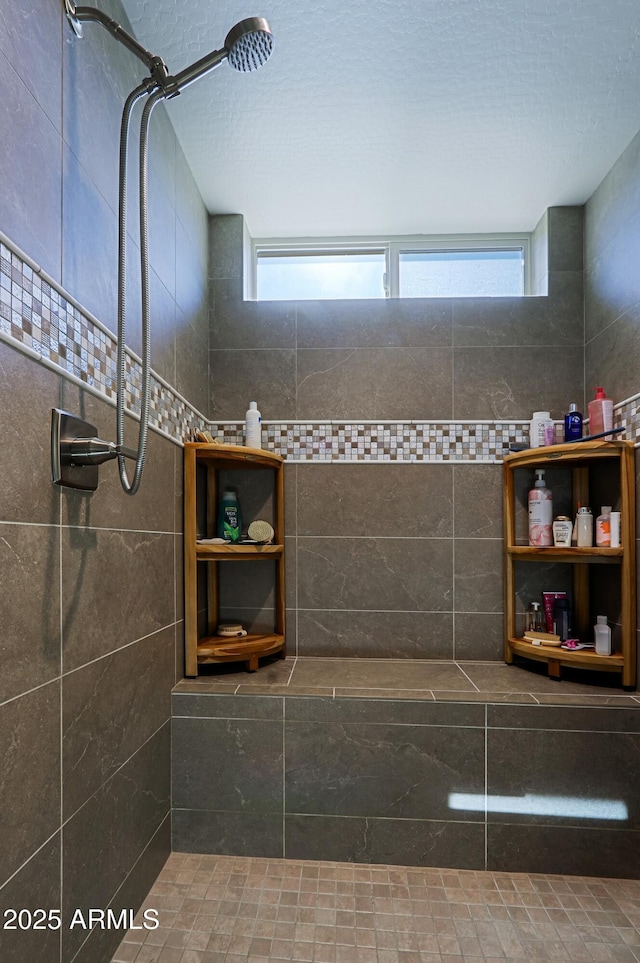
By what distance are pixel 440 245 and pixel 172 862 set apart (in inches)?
96.9

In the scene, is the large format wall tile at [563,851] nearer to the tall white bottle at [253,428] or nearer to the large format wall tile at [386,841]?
the large format wall tile at [386,841]

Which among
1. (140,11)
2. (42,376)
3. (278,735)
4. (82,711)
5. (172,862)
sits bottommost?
(172,862)

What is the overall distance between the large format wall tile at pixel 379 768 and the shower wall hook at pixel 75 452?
39.0 inches

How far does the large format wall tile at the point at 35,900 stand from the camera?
2.86ft

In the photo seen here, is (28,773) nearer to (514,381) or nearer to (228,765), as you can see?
(228,765)

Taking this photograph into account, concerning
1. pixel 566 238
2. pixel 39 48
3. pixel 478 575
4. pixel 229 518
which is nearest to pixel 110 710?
pixel 229 518

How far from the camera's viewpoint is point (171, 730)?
1662 millimetres

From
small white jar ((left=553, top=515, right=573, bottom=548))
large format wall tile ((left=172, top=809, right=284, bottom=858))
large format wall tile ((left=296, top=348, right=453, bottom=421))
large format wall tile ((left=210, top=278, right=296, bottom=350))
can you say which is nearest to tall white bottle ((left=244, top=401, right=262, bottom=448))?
large format wall tile ((left=296, top=348, right=453, bottom=421))

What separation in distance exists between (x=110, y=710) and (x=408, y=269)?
2033 mm

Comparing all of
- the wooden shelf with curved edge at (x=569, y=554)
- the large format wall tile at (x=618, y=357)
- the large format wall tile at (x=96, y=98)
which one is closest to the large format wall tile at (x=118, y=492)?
the large format wall tile at (x=96, y=98)

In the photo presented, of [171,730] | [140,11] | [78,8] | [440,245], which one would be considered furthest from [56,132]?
[440,245]

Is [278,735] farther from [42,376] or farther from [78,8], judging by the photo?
[78,8]

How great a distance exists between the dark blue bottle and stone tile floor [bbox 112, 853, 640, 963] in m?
1.39

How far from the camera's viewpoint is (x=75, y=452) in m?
1.06
